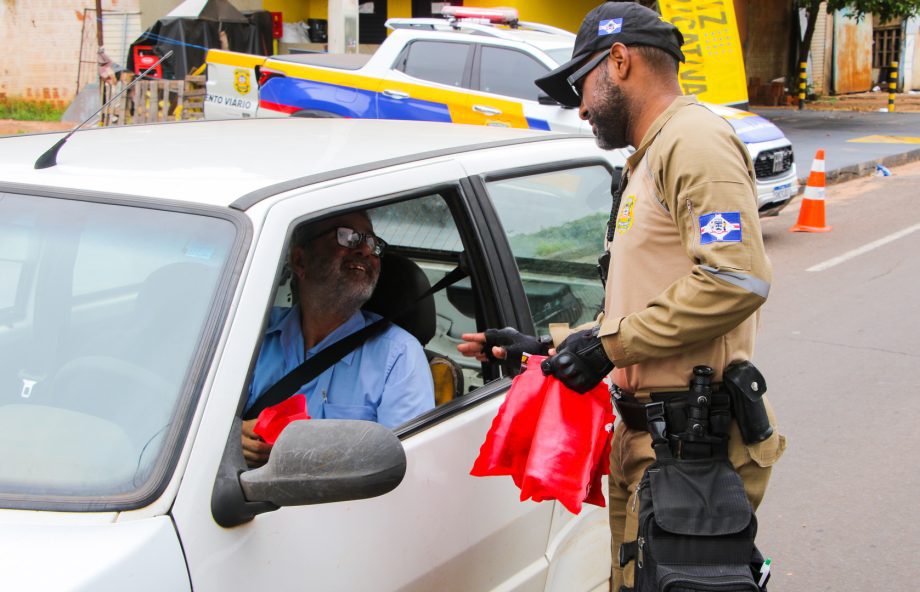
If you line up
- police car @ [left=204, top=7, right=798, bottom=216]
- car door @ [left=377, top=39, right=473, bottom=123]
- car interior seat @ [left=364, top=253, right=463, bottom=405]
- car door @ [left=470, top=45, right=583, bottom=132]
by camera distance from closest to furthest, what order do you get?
car interior seat @ [left=364, top=253, right=463, bottom=405] < car door @ [left=470, top=45, right=583, bottom=132] < police car @ [left=204, top=7, right=798, bottom=216] < car door @ [left=377, top=39, right=473, bottom=123]

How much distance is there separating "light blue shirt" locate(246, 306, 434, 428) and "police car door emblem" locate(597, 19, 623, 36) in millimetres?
963

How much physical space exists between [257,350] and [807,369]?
5012 mm

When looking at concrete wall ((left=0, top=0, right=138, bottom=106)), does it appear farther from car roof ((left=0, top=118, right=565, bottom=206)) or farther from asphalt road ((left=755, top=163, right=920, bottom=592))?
car roof ((left=0, top=118, right=565, bottom=206))

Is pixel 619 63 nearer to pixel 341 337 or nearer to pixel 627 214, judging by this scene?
pixel 627 214

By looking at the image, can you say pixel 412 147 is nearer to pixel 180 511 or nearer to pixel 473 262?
pixel 473 262

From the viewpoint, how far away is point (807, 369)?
621cm

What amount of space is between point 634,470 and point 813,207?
9.05 metres

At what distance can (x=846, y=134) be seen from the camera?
19.3m

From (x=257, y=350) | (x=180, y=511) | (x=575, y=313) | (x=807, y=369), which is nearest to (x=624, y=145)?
(x=575, y=313)

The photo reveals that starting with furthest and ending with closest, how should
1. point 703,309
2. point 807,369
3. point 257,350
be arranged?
point 807,369
point 703,309
point 257,350

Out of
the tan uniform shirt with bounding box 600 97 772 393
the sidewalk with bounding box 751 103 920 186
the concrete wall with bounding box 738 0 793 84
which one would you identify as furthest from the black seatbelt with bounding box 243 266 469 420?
the concrete wall with bounding box 738 0 793 84

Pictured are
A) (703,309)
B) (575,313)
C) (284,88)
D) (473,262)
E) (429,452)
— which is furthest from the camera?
(284,88)

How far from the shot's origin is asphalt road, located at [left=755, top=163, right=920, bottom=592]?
411 centimetres

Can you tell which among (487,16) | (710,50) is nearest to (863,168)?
(710,50)
